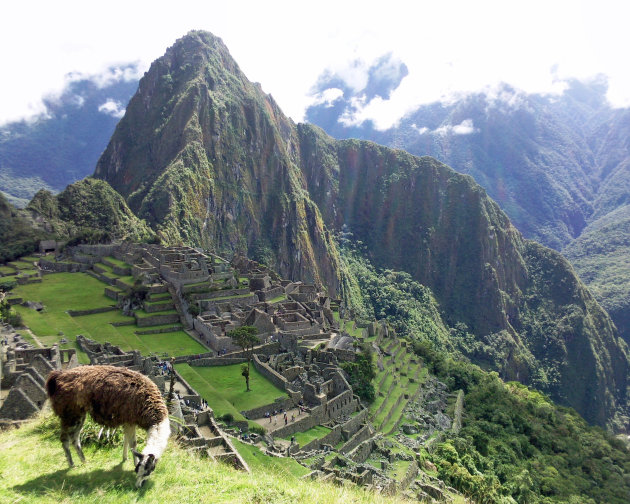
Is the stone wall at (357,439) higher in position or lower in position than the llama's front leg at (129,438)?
lower

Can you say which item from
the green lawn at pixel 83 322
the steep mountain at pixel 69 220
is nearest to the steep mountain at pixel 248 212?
the steep mountain at pixel 69 220

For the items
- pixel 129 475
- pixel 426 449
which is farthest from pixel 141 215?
pixel 129 475

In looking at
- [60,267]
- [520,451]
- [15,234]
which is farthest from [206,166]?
[520,451]

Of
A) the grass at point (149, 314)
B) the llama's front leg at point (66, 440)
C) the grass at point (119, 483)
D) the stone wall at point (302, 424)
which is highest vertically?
the llama's front leg at point (66, 440)

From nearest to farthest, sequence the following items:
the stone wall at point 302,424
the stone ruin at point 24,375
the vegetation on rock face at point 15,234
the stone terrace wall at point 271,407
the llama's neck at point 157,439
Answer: the llama's neck at point 157,439 → the stone ruin at point 24,375 → the stone wall at point 302,424 → the stone terrace wall at point 271,407 → the vegetation on rock face at point 15,234

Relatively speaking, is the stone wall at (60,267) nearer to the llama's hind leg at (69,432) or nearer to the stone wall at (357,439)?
the stone wall at (357,439)

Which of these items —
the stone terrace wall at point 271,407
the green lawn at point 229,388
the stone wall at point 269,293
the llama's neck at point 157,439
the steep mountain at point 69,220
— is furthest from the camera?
the steep mountain at point 69,220

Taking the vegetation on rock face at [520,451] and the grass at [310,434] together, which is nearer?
the grass at [310,434]
